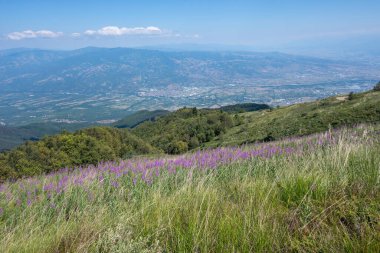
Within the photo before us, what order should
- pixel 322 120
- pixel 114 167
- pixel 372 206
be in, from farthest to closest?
pixel 322 120 → pixel 114 167 → pixel 372 206

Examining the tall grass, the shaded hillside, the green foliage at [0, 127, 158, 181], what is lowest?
the shaded hillside

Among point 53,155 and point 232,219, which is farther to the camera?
point 53,155

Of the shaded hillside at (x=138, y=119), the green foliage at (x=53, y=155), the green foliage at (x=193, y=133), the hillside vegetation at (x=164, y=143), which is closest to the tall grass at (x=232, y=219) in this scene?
the hillside vegetation at (x=164, y=143)

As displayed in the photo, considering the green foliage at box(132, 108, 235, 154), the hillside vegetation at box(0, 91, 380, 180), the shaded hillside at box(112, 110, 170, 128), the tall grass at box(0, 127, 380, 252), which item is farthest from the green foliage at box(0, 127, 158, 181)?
the shaded hillside at box(112, 110, 170, 128)

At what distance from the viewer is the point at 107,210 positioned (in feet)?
12.4

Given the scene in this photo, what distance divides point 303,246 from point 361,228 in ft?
1.52

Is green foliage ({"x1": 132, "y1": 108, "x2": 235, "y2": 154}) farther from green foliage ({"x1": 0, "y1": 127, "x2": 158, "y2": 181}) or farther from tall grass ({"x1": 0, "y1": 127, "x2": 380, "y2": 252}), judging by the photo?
tall grass ({"x1": 0, "y1": 127, "x2": 380, "y2": 252})

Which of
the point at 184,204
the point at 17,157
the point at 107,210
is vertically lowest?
the point at 17,157

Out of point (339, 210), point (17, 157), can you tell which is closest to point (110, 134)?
point (17, 157)

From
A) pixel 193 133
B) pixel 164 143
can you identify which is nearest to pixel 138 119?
pixel 193 133

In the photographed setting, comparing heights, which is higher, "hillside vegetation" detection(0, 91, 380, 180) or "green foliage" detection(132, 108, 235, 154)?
"hillside vegetation" detection(0, 91, 380, 180)

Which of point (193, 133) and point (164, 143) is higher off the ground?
point (193, 133)

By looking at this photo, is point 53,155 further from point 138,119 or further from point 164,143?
point 138,119

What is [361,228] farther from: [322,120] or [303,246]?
[322,120]
